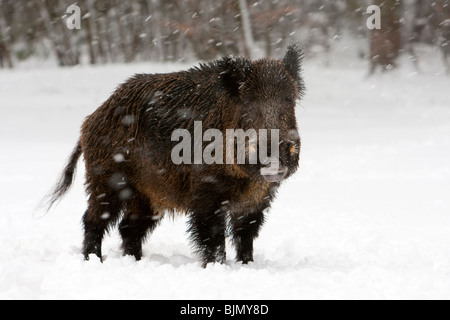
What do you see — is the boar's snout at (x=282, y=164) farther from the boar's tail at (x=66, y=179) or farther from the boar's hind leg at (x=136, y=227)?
the boar's tail at (x=66, y=179)

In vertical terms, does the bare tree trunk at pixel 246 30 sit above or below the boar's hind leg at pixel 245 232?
above

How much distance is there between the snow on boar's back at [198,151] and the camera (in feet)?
17.3

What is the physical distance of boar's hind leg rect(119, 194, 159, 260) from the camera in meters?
6.71

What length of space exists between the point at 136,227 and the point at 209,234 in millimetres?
1406

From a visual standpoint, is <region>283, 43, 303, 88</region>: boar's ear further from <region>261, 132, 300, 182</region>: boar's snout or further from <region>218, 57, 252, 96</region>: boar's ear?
<region>261, 132, 300, 182</region>: boar's snout

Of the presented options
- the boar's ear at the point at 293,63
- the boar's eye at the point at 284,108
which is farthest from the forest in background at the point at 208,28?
the boar's eye at the point at 284,108

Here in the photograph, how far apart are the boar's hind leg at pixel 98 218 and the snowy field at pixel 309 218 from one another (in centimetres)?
36

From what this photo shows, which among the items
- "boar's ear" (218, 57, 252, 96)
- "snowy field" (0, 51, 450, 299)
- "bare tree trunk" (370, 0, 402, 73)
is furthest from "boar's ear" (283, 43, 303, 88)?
"bare tree trunk" (370, 0, 402, 73)

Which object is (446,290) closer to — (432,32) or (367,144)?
(367,144)

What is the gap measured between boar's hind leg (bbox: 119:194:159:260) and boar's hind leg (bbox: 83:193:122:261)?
30cm

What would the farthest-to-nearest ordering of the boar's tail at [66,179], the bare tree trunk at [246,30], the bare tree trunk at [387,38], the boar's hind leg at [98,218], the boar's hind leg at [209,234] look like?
the bare tree trunk at [387,38], the bare tree trunk at [246,30], the boar's tail at [66,179], the boar's hind leg at [98,218], the boar's hind leg at [209,234]

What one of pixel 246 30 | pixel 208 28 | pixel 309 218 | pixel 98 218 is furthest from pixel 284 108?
pixel 208 28

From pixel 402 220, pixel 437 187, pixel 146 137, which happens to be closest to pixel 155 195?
Result: pixel 146 137

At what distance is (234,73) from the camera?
17.9 ft
